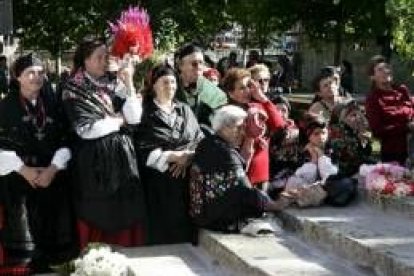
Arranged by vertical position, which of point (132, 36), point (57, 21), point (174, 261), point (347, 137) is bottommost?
point (174, 261)

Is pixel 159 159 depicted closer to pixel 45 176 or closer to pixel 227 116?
pixel 227 116

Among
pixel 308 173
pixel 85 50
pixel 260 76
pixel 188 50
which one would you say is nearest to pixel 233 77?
pixel 188 50

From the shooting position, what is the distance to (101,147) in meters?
6.41

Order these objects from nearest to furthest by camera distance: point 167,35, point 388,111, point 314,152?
1. point 314,152
2. point 388,111
3. point 167,35

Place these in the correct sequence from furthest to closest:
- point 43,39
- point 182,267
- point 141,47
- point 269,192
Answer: point 43,39, point 269,192, point 141,47, point 182,267

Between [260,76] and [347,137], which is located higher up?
[260,76]

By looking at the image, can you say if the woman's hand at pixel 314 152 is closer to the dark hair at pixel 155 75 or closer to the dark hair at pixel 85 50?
the dark hair at pixel 155 75

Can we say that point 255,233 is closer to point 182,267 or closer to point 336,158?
point 182,267

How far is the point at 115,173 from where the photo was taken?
21.2 feet

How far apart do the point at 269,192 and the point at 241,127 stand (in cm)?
100

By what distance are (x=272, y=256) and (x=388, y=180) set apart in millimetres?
1448

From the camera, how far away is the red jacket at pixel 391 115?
8016mm

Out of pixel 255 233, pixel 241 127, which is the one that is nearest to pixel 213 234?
pixel 255 233

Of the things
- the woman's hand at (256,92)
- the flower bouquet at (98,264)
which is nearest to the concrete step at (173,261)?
the flower bouquet at (98,264)
